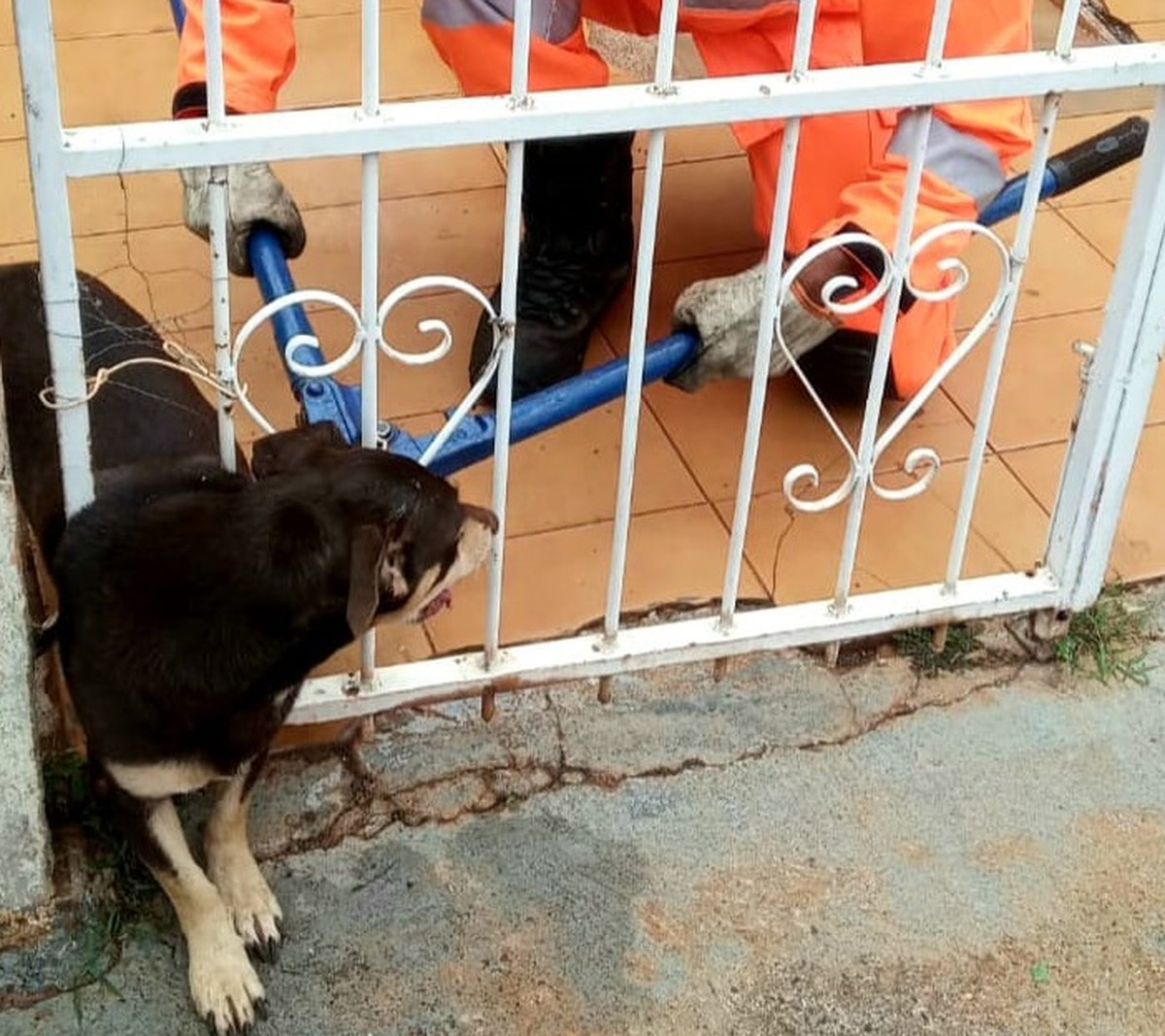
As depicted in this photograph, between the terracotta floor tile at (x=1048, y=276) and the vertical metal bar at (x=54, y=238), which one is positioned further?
the terracotta floor tile at (x=1048, y=276)

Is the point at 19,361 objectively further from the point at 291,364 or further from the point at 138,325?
the point at 291,364

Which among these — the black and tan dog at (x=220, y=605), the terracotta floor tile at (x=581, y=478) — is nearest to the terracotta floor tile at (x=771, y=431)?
the terracotta floor tile at (x=581, y=478)

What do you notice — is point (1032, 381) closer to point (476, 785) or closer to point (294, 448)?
point (476, 785)

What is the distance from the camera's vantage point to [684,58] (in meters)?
4.21

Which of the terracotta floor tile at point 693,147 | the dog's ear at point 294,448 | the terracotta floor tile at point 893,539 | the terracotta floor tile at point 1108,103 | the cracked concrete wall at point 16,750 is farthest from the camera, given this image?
the terracotta floor tile at point 1108,103

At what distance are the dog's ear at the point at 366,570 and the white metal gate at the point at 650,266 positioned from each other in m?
0.24

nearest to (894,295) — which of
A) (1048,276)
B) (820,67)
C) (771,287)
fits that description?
(771,287)

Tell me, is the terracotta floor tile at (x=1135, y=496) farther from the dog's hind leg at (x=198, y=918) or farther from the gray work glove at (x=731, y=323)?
the dog's hind leg at (x=198, y=918)

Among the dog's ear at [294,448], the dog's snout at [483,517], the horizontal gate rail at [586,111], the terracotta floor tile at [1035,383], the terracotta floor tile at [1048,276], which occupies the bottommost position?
the terracotta floor tile at [1035,383]

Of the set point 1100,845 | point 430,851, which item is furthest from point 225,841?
point 1100,845

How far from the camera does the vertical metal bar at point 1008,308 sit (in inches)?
91.1

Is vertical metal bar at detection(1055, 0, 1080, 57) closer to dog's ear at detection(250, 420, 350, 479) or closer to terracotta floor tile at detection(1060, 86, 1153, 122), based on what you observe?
dog's ear at detection(250, 420, 350, 479)

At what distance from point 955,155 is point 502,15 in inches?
32.1

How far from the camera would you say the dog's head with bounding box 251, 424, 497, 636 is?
2.02m
